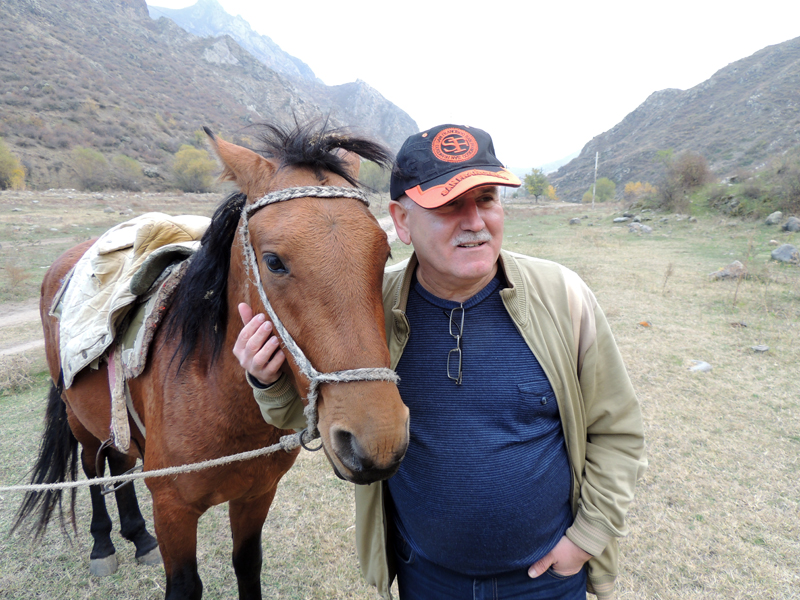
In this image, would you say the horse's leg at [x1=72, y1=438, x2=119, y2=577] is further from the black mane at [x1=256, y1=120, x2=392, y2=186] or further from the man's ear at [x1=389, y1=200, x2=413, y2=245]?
the man's ear at [x1=389, y1=200, x2=413, y2=245]

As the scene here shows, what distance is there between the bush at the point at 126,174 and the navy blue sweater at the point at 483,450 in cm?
4040

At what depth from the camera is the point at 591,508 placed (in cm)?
141

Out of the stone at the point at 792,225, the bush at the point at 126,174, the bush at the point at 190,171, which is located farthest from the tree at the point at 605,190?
the bush at the point at 126,174

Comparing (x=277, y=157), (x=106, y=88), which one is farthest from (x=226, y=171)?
(x=106, y=88)

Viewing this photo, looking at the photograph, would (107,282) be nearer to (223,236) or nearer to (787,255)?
(223,236)

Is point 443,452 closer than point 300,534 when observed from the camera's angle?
Yes

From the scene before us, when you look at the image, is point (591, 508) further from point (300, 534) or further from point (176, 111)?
point (176, 111)

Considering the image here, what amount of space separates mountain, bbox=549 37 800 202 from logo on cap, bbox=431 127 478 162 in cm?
4685

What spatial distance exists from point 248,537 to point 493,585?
59.1 inches

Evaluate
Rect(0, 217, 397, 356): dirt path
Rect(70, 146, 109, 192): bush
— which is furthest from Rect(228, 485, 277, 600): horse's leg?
Rect(70, 146, 109, 192): bush

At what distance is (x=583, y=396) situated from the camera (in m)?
1.47

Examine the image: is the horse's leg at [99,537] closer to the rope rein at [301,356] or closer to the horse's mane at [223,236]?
the rope rein at [301,356]

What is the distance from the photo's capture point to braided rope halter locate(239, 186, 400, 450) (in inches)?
44.9

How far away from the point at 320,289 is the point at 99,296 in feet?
6.36
